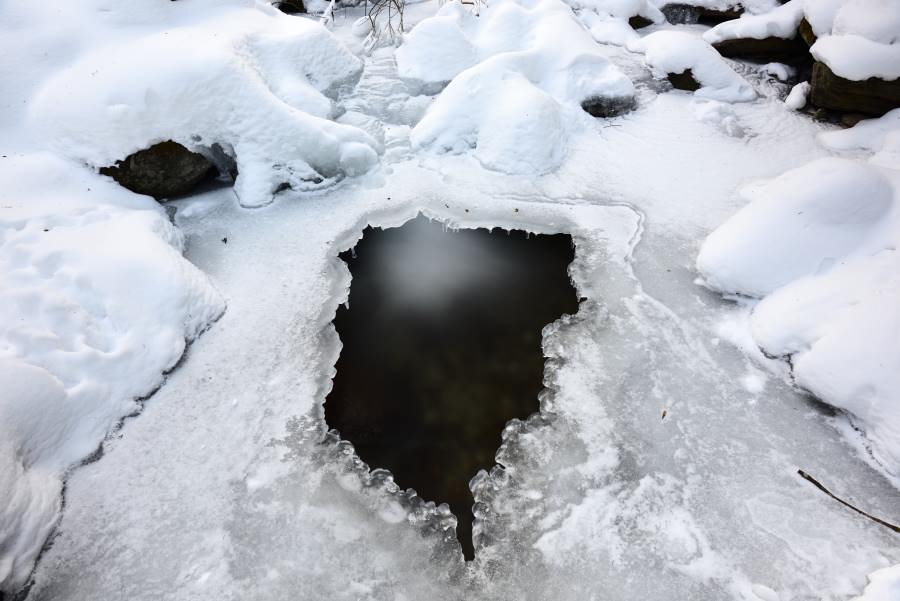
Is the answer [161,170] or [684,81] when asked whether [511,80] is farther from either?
[161,170]

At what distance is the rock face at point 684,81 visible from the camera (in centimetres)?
589

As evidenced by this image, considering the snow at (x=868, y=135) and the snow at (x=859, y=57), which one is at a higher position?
the snow at (x=859, y=57)

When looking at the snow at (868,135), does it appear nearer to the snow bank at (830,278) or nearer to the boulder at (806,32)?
the boulder at (806,32)

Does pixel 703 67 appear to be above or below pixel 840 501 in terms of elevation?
above

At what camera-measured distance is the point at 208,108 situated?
14.0ft

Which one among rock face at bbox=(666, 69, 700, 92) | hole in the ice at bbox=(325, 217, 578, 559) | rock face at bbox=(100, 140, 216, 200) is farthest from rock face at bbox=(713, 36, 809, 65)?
rock face at bbox=(100, 140, 216, 200)

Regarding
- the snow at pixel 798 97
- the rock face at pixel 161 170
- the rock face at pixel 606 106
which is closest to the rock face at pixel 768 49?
the snow at pixel 798 97

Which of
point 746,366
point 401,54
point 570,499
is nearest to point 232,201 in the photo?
point 401,54

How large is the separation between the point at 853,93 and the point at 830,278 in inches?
119

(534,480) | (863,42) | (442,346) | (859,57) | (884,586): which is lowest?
(442,346)

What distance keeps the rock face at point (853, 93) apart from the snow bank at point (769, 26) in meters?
1.45

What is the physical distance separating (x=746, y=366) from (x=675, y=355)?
0.40 metres

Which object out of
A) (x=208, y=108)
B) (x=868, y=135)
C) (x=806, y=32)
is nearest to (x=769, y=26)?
(x=806, y=32)

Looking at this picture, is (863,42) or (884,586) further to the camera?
(863,42)
